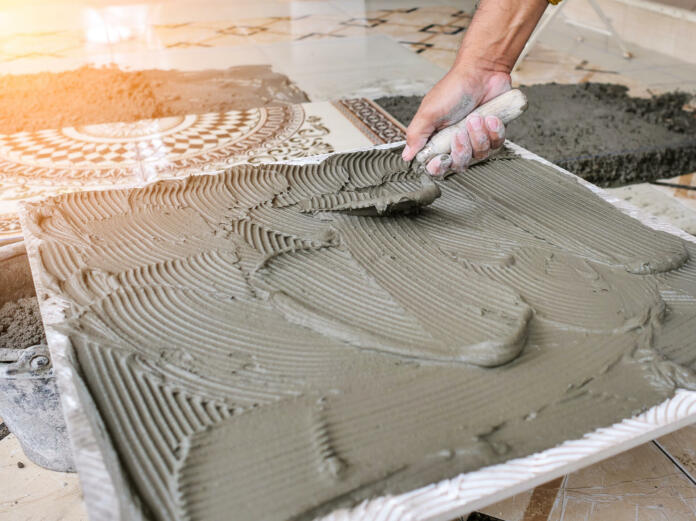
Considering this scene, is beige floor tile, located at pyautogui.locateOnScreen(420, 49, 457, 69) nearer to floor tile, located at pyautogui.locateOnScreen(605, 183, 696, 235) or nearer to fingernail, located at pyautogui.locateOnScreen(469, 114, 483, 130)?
floor tile, located at pyautogui.locateOnScreen(605, 183, 696, 235)

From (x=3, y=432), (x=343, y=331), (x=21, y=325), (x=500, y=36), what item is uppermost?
(x=500, y=36)

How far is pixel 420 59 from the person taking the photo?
16.1ft

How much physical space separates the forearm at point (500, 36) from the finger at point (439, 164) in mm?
292

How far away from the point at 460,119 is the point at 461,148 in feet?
0.59

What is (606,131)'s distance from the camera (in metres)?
3.48

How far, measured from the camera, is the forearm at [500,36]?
180 cm

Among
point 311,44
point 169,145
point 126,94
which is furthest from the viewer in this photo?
point 311,44

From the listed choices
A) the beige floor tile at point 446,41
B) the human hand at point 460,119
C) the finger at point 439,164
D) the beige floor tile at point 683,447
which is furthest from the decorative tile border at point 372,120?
the beige floor tile at point 683,447

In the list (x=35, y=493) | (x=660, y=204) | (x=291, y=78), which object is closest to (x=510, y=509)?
(x=35, y=493)

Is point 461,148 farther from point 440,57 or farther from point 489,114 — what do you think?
point 440,57

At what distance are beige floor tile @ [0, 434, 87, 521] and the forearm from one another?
5.14 feet

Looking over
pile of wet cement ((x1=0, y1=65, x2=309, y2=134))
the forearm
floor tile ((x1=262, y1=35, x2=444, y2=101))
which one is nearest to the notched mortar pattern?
the forearm

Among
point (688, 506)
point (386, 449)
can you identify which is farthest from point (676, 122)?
point (386, 449)

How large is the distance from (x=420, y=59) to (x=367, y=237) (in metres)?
3.66
